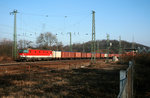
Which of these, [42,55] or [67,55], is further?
[67,55]

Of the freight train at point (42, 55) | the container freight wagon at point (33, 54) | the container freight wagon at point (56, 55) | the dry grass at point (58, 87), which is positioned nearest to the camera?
the dry grass at point (58, 87)

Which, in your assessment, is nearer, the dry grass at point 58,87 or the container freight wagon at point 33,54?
the dry grass at point 58,87

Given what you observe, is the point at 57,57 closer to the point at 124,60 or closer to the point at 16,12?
the point at 16,12

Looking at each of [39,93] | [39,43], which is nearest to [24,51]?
[39,93]

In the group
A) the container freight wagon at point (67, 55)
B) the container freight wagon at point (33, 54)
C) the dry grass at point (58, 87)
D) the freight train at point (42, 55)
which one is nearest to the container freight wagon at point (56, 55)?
the freight train at point (42, 55)

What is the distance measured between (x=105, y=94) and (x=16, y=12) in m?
34.6

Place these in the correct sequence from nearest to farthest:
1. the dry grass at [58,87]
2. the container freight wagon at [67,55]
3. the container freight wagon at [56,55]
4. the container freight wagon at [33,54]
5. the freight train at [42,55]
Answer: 1. the dry grass at [58,87]
2. the container freight wagon at [33,54]
3. the freight train at [42,55]
4. the container freight wagon at [56,55]
5. the container freight wagon at [67,55]

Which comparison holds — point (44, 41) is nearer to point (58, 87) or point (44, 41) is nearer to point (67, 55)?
point (67, 55)

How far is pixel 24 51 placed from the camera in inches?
1307

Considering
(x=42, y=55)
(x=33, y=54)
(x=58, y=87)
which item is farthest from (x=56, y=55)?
(x=58, y=87)

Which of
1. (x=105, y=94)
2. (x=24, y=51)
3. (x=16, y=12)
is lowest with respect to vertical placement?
(x=105, y=94)

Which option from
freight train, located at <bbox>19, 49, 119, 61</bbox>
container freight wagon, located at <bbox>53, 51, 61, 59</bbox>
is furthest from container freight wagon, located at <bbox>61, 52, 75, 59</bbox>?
container freight wagon, located at <bbox>53, 51, 61, 59</bbox>

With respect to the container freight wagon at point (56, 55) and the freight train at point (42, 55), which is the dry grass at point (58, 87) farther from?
the container freight wagon at point (56, 55)

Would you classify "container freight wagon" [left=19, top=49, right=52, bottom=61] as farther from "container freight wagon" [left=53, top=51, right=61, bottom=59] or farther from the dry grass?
the dry grass
